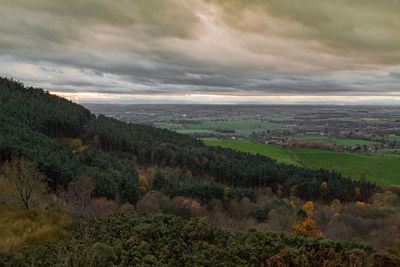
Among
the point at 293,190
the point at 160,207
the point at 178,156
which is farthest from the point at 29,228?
the point at 178,156

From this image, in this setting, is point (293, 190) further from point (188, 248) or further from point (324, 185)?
point (188, 248)

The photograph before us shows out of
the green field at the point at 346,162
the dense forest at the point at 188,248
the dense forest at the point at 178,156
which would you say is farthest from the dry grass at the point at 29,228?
the green field at the point at 346,162

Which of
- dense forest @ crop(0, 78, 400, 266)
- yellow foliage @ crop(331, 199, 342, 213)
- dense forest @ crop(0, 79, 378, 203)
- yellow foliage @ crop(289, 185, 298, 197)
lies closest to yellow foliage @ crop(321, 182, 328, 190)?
dense forest @ crop(0, 78, 400, 266)

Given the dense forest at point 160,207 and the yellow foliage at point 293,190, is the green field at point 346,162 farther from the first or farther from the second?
the yellow foliage at point 293,190

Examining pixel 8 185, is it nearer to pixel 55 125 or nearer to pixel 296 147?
pixel 55 125

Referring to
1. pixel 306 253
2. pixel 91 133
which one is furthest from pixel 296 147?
pixel 306 253
